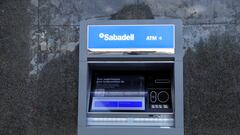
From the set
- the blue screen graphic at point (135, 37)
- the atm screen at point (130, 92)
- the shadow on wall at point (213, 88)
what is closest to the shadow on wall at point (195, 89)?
the shadow on wall at point (213, 88)

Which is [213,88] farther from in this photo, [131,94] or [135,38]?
[135,38]

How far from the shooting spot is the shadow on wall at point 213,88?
452 cm

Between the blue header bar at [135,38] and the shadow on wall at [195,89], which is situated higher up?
the blue header bar at [135,38]

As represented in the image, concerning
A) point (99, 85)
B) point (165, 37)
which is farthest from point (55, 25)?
point (165, 37)

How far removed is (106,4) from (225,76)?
1580 mm

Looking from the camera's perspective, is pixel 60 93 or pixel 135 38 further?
pixel 60 93

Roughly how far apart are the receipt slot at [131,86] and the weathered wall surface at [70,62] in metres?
1.06

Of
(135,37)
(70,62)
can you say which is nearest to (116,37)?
(135,37)

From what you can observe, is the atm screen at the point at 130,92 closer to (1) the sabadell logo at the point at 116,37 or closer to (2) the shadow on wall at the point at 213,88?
(1) the sabadell logo at the point at 116,37

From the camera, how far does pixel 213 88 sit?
4.55 meters

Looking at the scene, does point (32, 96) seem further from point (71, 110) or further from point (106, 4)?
point (106, 4)

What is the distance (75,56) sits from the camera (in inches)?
184

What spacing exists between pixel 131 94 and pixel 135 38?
520 millimetres

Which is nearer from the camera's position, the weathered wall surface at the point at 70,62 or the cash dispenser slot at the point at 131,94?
the cash dispenser slot at the point at 131,94
